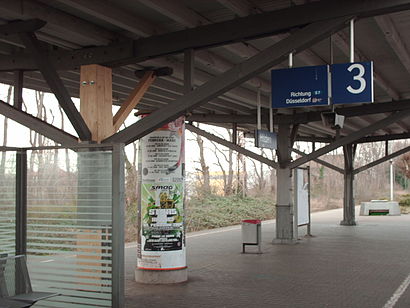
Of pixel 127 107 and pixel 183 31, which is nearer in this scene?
pixel 183 31

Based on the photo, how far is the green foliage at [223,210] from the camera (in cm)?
2362

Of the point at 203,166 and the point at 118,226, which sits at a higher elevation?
the point at 203,166

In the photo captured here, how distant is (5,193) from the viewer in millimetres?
7410

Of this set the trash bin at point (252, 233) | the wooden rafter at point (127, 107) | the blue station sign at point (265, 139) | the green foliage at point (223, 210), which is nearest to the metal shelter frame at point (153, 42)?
the wooden rafter at point (127, 107)

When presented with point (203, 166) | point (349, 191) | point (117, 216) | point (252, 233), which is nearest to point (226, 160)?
point (203, 166)

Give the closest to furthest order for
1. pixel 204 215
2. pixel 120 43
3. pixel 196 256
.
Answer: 1. pixel 120 43
2. pixel 196 256
3. pixel 204 215

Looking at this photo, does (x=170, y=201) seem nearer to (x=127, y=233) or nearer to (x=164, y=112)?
(x=164, y=112)

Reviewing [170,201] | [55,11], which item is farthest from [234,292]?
[55,11]

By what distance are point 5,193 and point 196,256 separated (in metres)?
7.23

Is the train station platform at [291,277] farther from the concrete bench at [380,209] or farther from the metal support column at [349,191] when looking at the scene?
the concrete bench at [380,209]

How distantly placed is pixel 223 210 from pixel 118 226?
66.2 feet

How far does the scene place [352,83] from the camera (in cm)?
766

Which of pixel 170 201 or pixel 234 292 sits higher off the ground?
pixel 170 201

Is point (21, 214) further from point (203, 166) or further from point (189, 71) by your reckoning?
point (203, 166)
